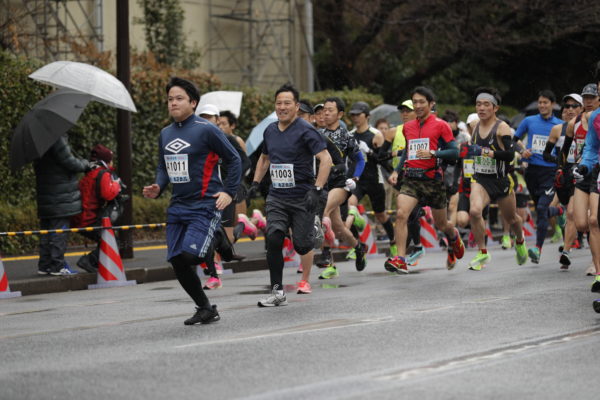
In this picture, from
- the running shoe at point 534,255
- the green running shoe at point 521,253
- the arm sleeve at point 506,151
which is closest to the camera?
the arm sleeve at point 506,151

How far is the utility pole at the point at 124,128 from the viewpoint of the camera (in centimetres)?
1648

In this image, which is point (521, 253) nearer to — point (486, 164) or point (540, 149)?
point (486, 164)

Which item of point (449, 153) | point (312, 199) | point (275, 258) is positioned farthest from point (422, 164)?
point (275, 258)

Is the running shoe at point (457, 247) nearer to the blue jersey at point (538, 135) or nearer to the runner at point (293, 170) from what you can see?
the blue jersey at point (538, 135)

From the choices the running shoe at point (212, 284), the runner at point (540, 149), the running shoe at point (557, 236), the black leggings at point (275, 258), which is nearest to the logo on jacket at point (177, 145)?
the black leggings at point (275, 258)

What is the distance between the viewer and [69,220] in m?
14.4

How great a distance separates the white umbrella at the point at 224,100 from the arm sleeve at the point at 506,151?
6057mm

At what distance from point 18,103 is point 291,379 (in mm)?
12610

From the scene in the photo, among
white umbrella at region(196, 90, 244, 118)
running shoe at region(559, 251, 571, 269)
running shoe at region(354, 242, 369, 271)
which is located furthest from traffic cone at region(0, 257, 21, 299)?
white umbrella at region(196, 90, 244, 118)

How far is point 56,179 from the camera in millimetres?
14242

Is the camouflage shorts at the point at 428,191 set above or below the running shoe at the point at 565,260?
above

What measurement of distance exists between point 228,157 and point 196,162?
0.87 ft

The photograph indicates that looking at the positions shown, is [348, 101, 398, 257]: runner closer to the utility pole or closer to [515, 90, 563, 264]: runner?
[515, 90, 563, 264]: runner

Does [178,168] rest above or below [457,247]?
above
